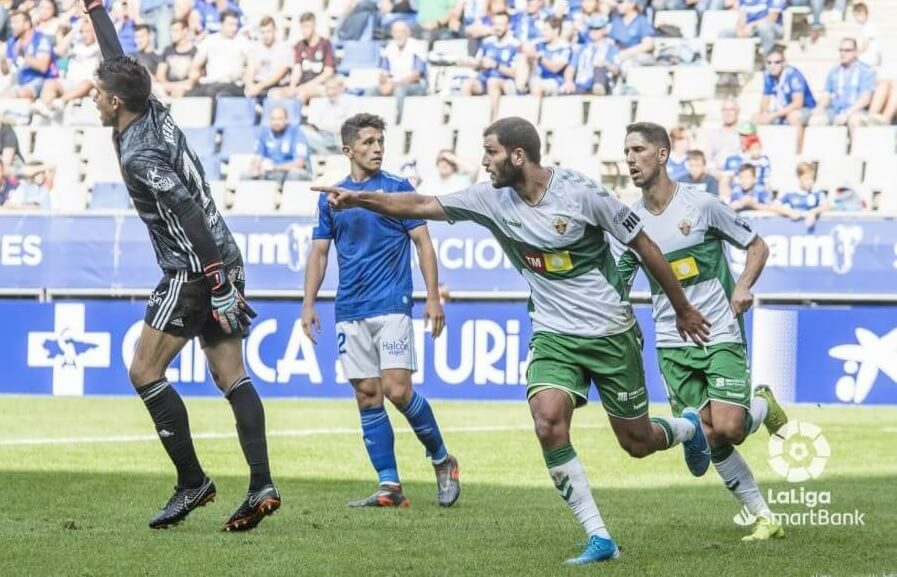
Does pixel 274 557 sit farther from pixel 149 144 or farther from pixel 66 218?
pixel 66 218

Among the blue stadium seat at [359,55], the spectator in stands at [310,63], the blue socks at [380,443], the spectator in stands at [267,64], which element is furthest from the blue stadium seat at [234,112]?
the blue socks at [380,443]

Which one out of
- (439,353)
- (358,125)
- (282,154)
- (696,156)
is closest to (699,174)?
(696,156)

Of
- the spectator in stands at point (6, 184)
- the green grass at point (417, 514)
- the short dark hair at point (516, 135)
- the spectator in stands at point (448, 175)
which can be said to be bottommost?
the green grass at point (417, 514)

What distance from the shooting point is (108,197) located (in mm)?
22766

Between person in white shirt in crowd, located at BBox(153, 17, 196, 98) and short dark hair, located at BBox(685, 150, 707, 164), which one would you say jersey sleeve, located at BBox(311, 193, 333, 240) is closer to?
short dark hair, located at BBox(685, 150, 707, 164)

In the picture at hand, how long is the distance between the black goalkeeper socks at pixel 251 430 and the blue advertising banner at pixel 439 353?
1079 cm

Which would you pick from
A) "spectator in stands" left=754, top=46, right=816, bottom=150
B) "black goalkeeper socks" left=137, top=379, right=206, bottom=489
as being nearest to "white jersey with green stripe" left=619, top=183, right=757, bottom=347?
"black goalkeeper socks" left=137, top=379, right=206, bottom=489

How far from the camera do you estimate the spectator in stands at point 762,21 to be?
22875 millimetres

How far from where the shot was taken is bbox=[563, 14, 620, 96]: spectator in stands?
74.9 feet

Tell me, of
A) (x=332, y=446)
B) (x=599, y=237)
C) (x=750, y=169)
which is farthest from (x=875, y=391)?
(x=599, y=237)

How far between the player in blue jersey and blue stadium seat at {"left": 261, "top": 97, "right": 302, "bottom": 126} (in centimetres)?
1364

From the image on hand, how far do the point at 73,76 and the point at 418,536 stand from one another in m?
18.7

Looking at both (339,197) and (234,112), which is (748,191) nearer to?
(234,112)

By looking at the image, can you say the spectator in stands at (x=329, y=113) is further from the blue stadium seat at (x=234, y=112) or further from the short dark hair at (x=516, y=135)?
the short dark hair at (x=516, y=135)
